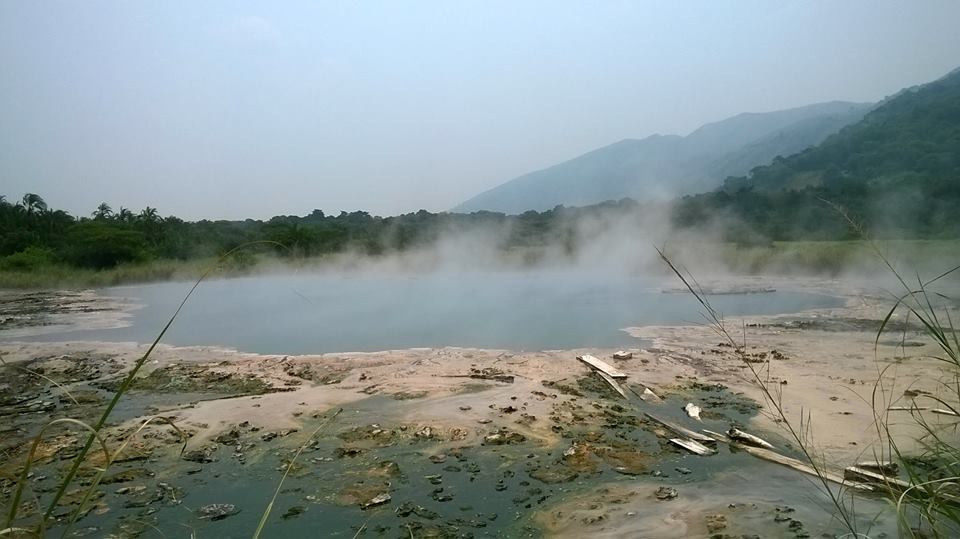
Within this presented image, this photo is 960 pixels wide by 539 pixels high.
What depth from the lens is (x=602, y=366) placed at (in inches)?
331

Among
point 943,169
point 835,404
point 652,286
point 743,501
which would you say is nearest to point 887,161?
point 943,169

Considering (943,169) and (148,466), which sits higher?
(943,169)

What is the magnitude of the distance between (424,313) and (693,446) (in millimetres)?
10527

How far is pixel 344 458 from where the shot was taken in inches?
214

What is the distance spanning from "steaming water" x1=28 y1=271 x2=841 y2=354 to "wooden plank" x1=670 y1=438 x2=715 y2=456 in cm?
489

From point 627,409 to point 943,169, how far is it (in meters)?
46.3

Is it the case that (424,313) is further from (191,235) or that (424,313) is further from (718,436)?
(191,235)

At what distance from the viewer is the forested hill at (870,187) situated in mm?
27000

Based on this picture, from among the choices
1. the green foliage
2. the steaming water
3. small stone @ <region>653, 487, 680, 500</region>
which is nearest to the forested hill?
small stone @ <region>653, 487, 680, 500</region>

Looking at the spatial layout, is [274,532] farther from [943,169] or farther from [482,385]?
[943,169]

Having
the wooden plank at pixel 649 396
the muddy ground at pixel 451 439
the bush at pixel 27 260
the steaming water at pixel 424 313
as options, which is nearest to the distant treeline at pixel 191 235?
the bush at pixel 27 260

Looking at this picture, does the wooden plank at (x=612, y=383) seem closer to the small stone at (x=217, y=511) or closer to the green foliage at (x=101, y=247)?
the small stone at (x=217, y=511)

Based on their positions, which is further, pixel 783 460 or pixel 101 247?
pixel 101 247

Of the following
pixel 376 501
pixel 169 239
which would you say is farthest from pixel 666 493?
pixel 169 239
